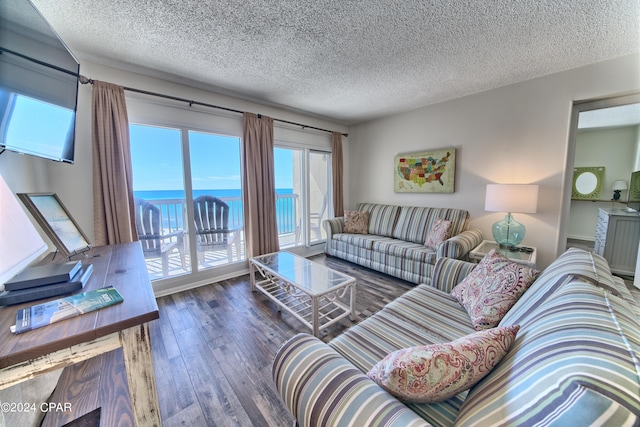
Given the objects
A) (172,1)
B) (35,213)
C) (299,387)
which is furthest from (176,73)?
(299,387)

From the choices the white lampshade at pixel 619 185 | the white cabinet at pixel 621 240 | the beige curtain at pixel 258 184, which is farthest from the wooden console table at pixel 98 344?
the white lampshade at pixel 619 185

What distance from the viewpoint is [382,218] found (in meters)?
3.84

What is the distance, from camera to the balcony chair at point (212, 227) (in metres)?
2.96

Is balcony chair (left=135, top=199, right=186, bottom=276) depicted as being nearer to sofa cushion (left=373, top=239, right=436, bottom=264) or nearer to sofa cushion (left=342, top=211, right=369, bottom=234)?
sofa cushion (left=342, top=211, right=369, bottom=234)

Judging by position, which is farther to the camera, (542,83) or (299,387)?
(542,83)

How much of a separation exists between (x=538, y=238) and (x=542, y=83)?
1.79m

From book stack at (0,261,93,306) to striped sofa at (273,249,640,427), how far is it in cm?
95

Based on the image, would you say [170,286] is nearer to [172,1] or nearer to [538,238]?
[172,1]

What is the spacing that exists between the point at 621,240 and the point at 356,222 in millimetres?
3312

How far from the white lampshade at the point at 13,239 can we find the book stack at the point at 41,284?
2.0 inches

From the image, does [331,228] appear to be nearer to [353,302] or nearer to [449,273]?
[353,302]

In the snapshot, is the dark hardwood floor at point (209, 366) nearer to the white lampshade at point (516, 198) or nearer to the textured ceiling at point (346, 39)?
the white lampshade at point (516, 198)

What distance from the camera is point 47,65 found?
1.25 m

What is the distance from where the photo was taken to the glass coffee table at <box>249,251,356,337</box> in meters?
1.91
